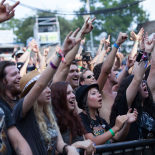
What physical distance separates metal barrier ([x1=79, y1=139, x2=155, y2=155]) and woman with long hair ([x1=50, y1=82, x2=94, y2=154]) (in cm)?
25

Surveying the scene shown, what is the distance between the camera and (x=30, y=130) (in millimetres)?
2320

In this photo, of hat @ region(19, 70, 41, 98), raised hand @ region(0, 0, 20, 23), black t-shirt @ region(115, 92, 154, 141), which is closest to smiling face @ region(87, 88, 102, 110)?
black t-shirt @ region(115, 92, 154, 141)

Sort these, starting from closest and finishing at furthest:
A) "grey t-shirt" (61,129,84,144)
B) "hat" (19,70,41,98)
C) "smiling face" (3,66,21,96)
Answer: "hat" (19,70,41,98)
"grey t-shirt" (61,129,84,144)
"smiling face" (3,66,21,96)

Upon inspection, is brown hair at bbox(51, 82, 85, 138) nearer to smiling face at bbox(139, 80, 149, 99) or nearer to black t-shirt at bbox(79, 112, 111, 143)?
black t-shirt at bbox(79, 112, 111, 143)

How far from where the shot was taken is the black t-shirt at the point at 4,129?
1896mm

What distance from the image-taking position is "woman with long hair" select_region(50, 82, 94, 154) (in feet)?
9.12

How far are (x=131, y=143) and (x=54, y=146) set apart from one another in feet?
3.14

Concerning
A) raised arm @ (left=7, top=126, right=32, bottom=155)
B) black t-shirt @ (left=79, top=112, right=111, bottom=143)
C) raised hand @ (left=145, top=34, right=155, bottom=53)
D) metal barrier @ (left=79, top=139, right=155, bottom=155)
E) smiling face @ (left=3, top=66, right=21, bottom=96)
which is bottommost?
metal barrier @ (left=79, top=139, right=155, bottom=155)

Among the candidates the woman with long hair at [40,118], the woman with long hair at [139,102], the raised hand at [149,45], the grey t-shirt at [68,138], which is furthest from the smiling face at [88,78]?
the woman with long hair at [40,118]

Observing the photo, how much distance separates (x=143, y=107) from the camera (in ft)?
11.9

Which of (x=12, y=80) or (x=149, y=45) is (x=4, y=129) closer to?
(x=12, y=80)

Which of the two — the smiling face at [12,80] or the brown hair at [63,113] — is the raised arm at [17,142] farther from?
the smiling face at [12,80]

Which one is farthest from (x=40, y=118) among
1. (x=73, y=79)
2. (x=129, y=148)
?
(x=73, y=79)

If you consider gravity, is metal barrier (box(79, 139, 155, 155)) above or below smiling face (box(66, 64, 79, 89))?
below
